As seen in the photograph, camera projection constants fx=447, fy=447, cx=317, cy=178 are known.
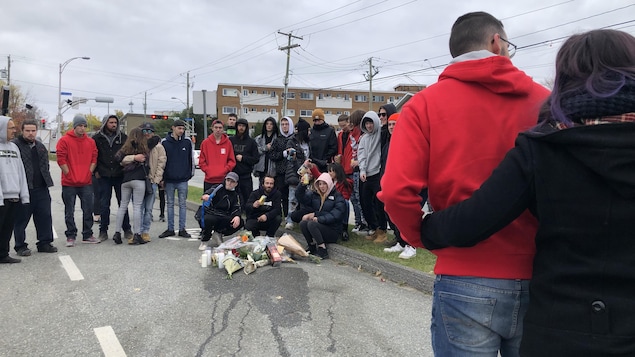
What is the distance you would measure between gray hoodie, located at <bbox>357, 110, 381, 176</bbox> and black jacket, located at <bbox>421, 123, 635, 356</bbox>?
555 cm

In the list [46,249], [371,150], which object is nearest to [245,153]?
[371,150]

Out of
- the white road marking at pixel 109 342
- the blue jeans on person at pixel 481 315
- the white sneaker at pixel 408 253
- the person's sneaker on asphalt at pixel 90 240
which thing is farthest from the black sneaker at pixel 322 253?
the blue jeans on person at pixel 481 315

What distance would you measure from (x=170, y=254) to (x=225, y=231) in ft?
3.29

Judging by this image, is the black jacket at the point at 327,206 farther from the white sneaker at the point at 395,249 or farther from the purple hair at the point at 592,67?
the purple hair at the point at 592,67

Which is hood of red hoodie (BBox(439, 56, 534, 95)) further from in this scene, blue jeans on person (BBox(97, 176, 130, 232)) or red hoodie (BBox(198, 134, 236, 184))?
blue jeans on person (BBox(97, 176, 130, 232))

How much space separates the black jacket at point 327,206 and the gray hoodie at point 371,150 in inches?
24.3

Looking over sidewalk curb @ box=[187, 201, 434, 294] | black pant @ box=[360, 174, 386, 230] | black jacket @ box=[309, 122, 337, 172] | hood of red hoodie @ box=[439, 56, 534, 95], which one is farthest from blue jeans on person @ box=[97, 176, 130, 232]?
hood of red hoodie @ box=[439, 56, 534, 95]

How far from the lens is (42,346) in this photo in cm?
357

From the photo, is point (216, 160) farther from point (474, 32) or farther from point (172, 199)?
point (474, 32)

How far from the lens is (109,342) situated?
144 inches

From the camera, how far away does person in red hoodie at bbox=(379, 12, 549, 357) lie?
1.61 m

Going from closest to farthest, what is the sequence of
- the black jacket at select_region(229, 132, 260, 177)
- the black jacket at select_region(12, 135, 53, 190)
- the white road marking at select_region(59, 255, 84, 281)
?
the white road marking at select_region(59, 255, 84, 281)
the black jacket at select_region(12, 135, 53, 190)
the black jacket at select_region(229, 132, 260, 177)

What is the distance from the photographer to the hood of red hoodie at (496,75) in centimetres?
164

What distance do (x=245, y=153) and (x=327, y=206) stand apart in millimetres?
2545
